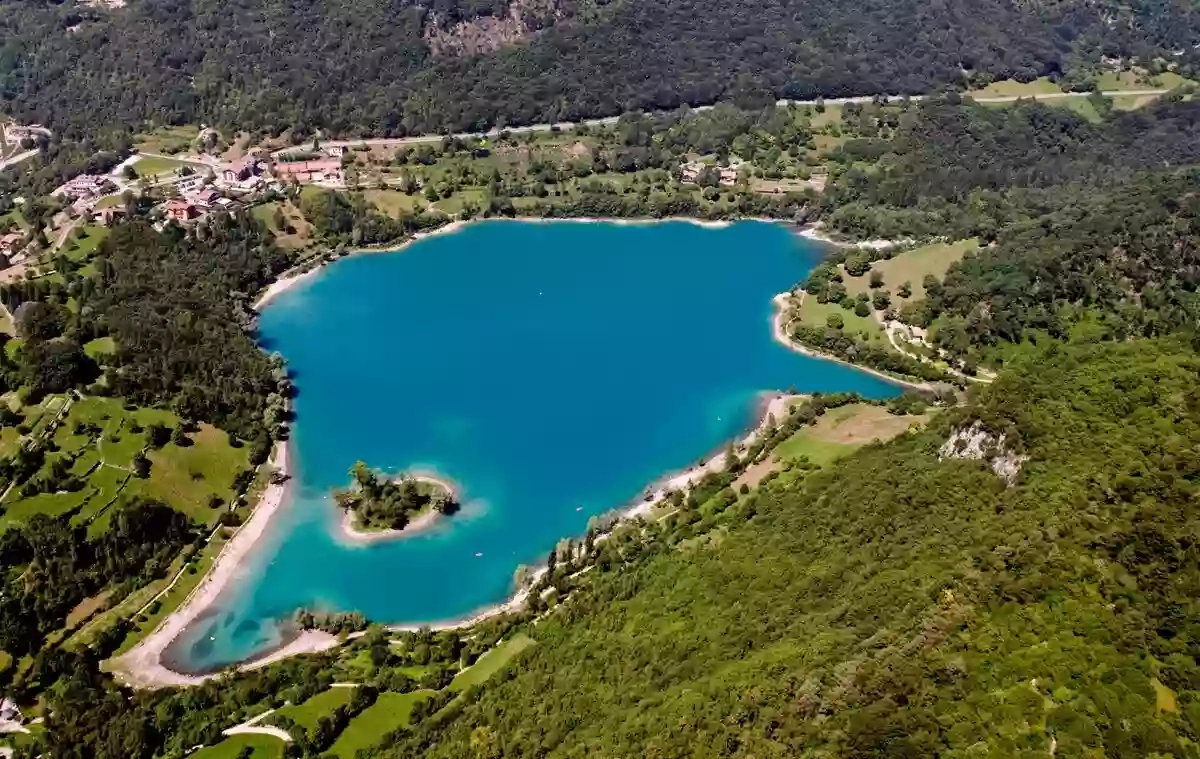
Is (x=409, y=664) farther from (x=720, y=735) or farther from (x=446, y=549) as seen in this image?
(x=720, y=735)

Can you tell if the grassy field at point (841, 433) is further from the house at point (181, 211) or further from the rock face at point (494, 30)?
the rock face at point (494, 30)

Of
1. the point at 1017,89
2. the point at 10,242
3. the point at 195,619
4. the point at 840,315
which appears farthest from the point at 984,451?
the point at 1017,89

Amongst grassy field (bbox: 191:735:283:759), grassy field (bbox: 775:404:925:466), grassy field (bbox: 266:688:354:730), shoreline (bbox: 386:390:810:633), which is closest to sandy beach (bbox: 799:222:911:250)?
shoreline (bbox: 386:390:810:633)

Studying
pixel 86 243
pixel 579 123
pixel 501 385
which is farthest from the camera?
pixel 579 123

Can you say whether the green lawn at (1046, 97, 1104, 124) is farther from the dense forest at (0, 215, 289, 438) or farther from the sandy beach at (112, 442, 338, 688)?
the sandy beach at (112, 442, 338, 688)

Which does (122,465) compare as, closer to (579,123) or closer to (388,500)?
(388,500)

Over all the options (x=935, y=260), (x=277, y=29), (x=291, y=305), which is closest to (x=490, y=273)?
(x=291, y=305)
